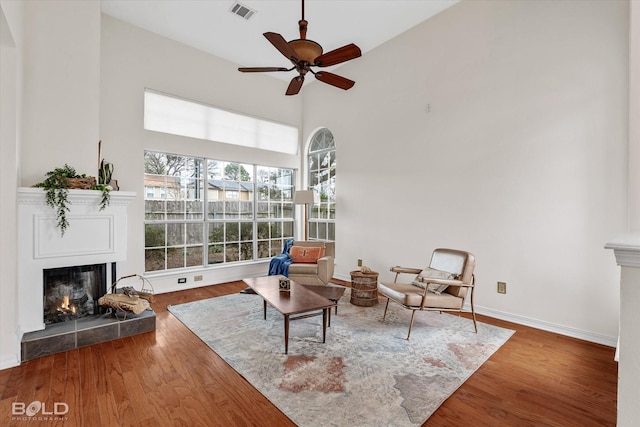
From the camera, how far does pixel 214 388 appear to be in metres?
2.15

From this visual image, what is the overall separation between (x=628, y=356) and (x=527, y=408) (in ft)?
4.42

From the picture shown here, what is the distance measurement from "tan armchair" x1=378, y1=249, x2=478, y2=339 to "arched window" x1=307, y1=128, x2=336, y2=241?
2441mm

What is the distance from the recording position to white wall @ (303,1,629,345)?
2861 mm

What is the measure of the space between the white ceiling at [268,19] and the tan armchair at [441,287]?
333 centimetres

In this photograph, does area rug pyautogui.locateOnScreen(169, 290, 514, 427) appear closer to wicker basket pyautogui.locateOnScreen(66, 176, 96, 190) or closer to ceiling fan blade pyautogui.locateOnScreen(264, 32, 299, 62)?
wicker basket pyautogui.locateOnScreen(66, 176, 96, 190)

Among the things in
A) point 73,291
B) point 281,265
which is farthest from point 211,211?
point 73,291

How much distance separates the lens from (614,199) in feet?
9.15

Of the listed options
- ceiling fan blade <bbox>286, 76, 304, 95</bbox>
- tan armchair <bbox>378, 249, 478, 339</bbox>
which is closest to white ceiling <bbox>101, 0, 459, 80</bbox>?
ceiling fan blade <bbox>286, 76, 304, 95</bbox>

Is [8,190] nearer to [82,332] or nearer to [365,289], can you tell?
[82,332]

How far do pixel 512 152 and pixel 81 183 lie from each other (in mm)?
4759

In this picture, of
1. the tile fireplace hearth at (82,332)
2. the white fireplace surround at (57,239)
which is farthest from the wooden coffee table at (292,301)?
the white fireplace surround at (57,239)

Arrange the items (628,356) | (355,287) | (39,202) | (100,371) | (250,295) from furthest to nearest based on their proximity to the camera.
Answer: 1. (250,295)
2. (355,287)
3. (39,202)
4. (100,371)
5. (628,356)

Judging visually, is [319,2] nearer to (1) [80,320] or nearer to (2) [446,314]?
(2) [446,314]

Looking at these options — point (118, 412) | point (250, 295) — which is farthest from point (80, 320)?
point (250, 295)
